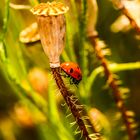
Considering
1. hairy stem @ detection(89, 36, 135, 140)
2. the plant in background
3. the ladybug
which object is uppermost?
the plant in background

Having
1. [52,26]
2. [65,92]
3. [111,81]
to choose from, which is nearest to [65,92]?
[65,92]

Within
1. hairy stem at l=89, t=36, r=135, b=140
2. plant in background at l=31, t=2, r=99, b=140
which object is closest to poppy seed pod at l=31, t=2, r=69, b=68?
plant in background at l=31, t=2, r=99, b=140

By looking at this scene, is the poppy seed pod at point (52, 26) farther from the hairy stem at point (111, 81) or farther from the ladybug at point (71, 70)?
the hairy stem at point (111, 81)

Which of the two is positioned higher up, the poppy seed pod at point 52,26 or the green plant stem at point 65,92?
the poppy seed pod at point 52,26

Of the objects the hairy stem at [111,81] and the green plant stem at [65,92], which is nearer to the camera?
the green plant stem at [65,92]

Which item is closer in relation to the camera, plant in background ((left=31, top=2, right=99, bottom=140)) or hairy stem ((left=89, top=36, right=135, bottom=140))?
plant in background ((left=31, top=2, right=99, bottom=140))

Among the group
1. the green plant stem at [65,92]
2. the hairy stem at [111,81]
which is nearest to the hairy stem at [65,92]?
the green plant stem at [65,92]

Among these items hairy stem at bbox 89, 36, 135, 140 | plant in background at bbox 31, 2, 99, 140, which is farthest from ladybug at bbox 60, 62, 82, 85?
hairy stem at bbox 89, 36, 135, 140

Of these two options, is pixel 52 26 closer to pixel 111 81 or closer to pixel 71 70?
pixel 71 70

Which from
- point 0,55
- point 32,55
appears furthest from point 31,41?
point 32,55

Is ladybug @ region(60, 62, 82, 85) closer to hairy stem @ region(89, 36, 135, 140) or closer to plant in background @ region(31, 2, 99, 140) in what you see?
plant in background @ region(31, 2, 99, 140)

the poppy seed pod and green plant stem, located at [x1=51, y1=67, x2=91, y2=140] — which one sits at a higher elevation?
the poppy seed pod
